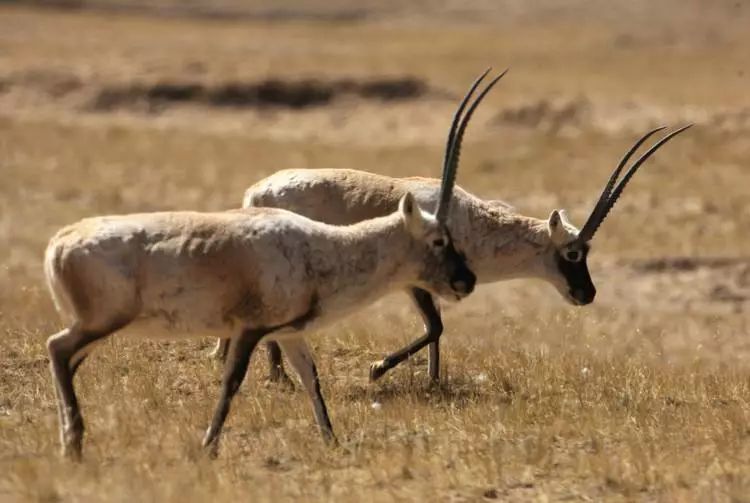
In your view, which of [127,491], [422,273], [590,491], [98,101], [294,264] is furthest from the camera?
[98,101]

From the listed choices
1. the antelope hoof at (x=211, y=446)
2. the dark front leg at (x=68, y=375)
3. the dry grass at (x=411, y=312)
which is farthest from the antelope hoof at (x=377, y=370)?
the dark front leg at (x=68, y=375)

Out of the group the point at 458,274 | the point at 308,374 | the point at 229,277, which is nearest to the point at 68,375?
the point at 229,277

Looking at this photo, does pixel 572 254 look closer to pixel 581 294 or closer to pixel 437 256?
pixel 581 294

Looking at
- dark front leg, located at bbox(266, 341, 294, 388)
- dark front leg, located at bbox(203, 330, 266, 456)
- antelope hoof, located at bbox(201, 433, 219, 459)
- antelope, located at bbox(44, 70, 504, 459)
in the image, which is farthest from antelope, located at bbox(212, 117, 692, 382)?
antelope hoof, located at bbox(201, 433, 219, 459)

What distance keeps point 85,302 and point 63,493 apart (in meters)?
1.29

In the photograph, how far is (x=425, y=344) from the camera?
11.9 m

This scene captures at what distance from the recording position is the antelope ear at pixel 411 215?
31.5 ft

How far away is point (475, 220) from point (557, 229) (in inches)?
29.2

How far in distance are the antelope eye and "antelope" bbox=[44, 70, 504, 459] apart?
2759mm

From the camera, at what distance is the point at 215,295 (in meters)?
8.90

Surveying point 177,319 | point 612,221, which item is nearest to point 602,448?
point 177,319

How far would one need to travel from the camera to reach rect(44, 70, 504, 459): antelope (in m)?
8.59

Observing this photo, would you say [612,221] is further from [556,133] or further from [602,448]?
[602,448]

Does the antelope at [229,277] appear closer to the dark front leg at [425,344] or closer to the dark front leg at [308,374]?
the dark front leg at [308,374]
